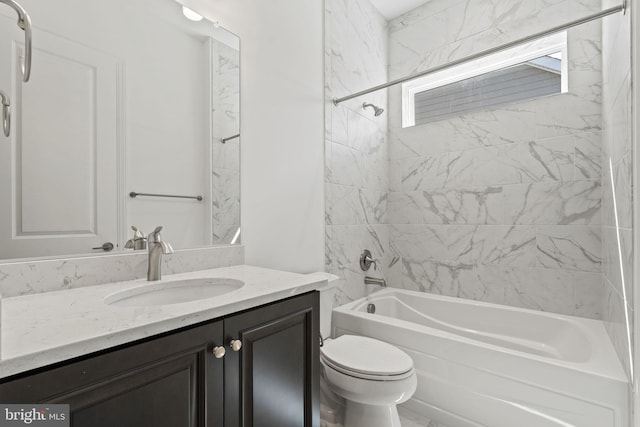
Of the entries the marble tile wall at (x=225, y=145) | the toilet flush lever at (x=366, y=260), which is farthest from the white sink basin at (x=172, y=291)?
the toilet flush lever at (x=366, y=260)

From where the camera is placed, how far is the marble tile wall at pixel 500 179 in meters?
1.98

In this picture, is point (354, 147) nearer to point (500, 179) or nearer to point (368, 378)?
point (500, 179)

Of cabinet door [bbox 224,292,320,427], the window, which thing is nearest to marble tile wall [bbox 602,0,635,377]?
the window

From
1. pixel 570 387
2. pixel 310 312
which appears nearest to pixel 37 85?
pixel 310 312

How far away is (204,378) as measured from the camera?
2.47 feet

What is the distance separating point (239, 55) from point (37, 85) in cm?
85

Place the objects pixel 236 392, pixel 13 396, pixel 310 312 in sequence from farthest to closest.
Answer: pixel 310 312 < pixel 236 392 < pixel 13 396

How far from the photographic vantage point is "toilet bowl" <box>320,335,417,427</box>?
1.38 m

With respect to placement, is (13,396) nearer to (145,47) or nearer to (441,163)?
(145,47)

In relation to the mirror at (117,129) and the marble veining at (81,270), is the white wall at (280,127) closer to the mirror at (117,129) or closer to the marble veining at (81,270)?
the mirror at (117,129)

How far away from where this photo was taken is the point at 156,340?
678mm

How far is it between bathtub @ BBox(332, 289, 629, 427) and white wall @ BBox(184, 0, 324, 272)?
0.71 meters

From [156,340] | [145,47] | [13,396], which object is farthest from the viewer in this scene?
[145,47]

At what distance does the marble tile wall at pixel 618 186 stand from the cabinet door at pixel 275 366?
3.96ft
